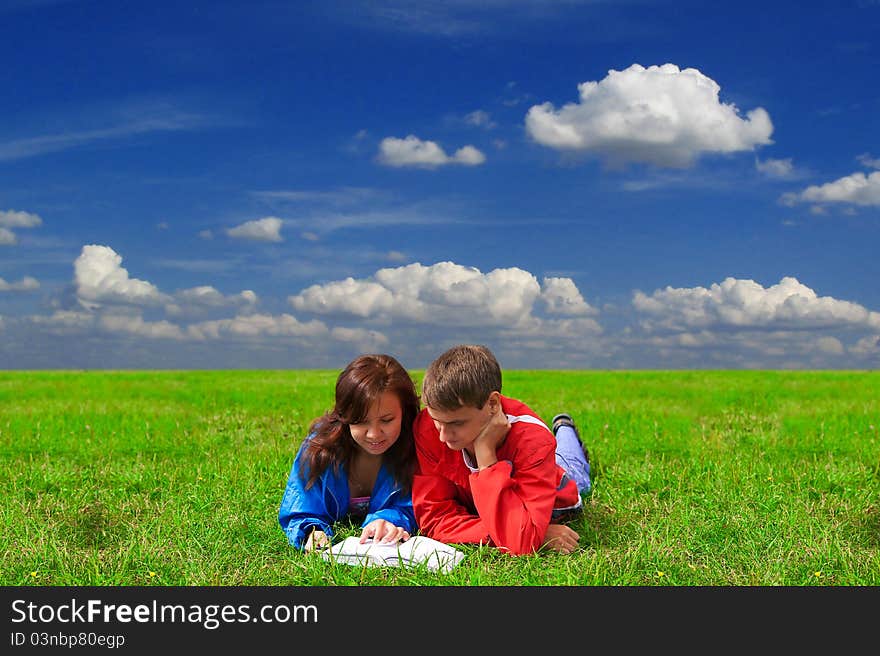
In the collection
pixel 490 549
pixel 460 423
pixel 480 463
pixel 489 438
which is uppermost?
pixel 460 423

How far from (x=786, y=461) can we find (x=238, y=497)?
6375 millimetres

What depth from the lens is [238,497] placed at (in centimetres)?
764

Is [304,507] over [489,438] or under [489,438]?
under

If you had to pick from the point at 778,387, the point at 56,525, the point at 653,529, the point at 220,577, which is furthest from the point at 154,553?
the point at 778,387

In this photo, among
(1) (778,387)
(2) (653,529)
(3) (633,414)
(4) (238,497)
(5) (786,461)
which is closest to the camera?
(2) (653,529)

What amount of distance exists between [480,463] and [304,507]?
59.6 inches

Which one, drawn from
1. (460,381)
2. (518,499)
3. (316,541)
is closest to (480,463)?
(518,499)

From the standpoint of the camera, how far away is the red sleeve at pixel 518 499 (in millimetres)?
5590

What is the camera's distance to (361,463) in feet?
21.2

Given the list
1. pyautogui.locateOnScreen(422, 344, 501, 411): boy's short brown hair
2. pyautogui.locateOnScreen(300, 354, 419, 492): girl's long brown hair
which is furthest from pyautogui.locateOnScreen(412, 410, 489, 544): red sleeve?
pyautogui.locateOnScreen(422, 344, 501, 411): boy's short brown hair

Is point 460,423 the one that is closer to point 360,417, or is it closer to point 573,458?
point 360,417

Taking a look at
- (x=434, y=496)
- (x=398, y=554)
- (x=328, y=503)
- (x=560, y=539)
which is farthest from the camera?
(x=328, y=503)

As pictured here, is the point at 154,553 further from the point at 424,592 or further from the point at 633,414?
the point at 633,414

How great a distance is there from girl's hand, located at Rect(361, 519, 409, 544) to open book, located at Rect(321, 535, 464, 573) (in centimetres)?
Answer: 6
